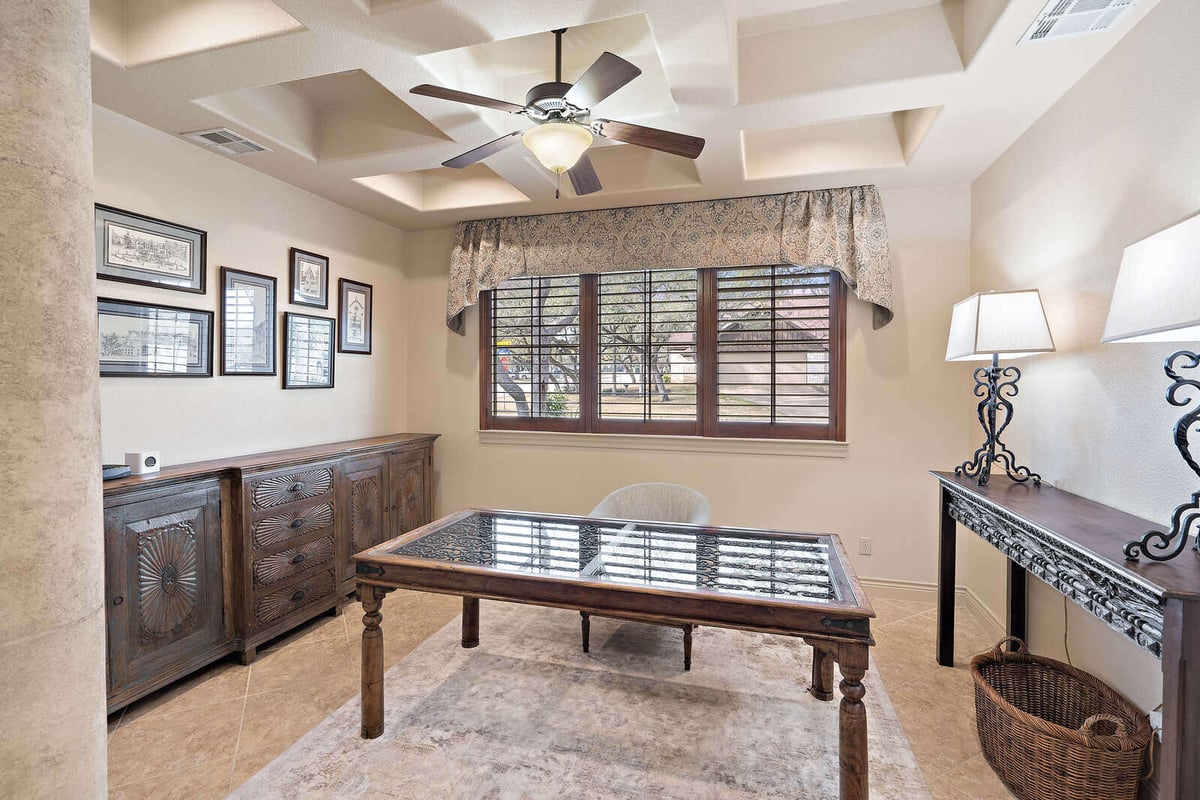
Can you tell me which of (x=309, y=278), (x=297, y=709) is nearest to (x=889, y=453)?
(x=297, y=709)

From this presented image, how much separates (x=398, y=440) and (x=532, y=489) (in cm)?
105

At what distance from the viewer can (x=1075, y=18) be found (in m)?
1.85

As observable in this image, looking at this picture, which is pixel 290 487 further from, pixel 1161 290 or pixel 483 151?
pixel 1161 290

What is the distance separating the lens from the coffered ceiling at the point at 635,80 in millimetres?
1967

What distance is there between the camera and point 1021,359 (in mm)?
2764

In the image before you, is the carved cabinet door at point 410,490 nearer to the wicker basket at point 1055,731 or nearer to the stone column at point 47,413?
the stone column at point 47,413

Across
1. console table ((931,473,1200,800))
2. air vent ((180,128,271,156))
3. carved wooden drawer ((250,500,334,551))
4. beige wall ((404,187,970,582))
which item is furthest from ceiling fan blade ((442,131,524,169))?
console table ((931,473,1200,800))

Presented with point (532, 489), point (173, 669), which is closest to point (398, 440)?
point (532, 489)

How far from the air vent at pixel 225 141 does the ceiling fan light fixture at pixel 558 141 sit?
1728mm

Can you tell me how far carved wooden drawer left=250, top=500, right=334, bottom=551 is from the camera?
281 cm

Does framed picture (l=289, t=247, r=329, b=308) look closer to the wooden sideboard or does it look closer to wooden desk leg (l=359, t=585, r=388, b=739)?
the wooden sideboard

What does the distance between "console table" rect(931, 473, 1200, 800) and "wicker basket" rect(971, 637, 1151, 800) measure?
0.37 meters

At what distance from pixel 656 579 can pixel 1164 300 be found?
150cm

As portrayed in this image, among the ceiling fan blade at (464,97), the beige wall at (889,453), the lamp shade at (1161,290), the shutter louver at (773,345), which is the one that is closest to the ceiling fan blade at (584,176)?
the ceiling fan blade at (464,97)
